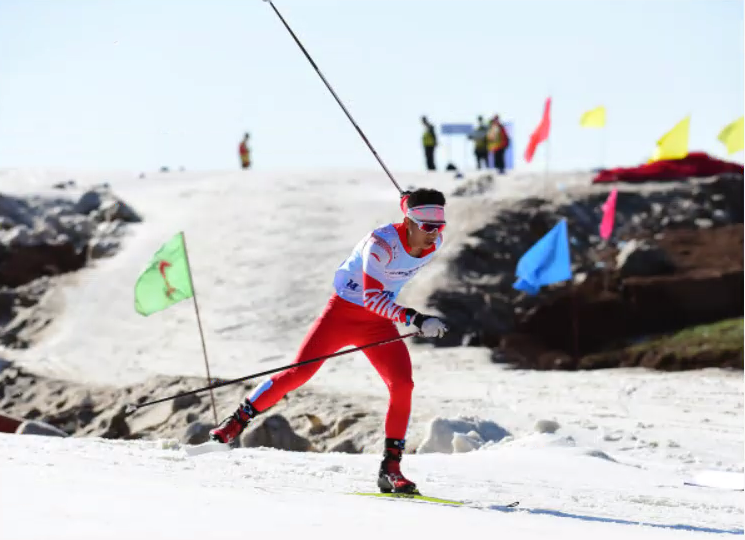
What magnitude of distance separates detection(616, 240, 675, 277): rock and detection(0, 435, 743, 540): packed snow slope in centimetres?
1245

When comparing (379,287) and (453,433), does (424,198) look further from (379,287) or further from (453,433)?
(453,433)

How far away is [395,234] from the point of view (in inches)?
245

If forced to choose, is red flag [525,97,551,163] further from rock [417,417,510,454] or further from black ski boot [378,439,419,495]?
black ski boot [378,439,419,495]

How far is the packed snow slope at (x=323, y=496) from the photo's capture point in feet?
12.4

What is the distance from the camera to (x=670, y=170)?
25578 mm

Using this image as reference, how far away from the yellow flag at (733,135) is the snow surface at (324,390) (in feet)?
13.3

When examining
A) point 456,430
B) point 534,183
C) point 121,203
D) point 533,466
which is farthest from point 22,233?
point 533,466

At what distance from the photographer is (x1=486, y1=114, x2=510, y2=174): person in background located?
28031 millimetres

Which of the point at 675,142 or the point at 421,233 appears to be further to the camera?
the point at 675,142

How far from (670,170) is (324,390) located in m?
14.7

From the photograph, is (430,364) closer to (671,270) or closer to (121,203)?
(671,270)

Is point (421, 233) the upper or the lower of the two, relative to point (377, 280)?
upper

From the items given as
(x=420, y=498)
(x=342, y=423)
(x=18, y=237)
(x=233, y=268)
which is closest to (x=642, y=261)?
(x=233, y=268)

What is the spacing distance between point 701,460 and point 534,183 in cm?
1627
